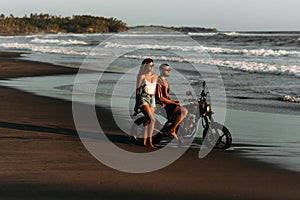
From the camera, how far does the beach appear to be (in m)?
6.43

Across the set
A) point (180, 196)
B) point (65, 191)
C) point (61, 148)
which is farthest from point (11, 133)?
point (180, 196)

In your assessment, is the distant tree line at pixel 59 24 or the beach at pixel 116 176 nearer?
the beach at pixel 116 176

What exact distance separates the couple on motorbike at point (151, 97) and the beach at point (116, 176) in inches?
18.9

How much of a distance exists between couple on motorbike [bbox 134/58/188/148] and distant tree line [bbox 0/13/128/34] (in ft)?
522

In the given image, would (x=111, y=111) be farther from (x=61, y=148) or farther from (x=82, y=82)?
(x=82, y=82)

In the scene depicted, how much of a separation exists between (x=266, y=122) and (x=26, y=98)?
6486mm

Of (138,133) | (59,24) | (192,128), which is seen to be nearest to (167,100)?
(192,128)

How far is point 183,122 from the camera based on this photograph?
9.41m

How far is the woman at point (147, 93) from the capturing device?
9.17 m

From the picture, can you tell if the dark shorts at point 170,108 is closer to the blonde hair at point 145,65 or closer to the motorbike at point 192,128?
the motorbike at point 192,128

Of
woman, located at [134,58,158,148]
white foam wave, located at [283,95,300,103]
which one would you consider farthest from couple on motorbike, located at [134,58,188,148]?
white foam wave, located at [283,95,300,103]

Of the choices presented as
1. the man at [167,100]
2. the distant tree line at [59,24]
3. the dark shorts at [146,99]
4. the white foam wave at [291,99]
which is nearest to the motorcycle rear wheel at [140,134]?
the man at [167,100]

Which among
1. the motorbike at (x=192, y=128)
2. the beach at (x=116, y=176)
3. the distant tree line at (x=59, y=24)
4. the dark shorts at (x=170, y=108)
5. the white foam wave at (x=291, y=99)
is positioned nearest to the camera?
the beach at (x=116, y=176)

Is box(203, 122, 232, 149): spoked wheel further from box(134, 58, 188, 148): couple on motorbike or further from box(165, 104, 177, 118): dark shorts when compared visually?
box(165, 104, 177, 118): dark shorts
